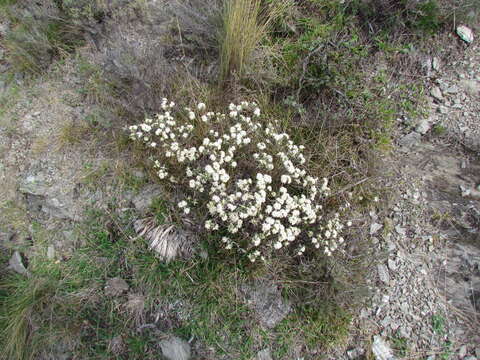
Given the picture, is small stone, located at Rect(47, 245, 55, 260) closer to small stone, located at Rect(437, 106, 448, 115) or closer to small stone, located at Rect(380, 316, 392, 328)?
small stone, located at Rect(380, 316, 392, 328)

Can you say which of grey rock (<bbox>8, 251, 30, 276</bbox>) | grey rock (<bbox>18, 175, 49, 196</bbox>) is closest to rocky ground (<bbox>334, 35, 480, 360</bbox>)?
grey rock (<bbox>8, 251, 30, 276</bbox>)

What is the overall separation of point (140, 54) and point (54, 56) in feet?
3.72

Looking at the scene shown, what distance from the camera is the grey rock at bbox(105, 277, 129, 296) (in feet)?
8.37

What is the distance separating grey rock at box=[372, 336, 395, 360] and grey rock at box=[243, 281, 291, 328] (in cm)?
70

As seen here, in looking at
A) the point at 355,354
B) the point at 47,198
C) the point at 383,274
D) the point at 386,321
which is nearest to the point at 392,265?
the point at 383,274

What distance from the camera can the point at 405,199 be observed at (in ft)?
9.98

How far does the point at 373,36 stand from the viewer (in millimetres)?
3549

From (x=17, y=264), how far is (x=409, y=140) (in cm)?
376

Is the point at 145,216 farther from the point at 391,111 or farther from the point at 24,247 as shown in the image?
the point at 391,111

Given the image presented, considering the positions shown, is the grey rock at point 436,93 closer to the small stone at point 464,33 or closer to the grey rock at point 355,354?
the small stone at point 464,33

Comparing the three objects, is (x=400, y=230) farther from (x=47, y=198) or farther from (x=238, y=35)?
(x=47, y=198)

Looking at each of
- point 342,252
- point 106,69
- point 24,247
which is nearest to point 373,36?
point 342,252

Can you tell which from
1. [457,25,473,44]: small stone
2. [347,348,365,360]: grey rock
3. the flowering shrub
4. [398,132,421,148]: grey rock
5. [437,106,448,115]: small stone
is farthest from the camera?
[457,25,473,44]: small stone

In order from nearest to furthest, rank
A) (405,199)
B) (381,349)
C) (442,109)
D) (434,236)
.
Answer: (381,349), (434,236), (405,199), (442,109)
